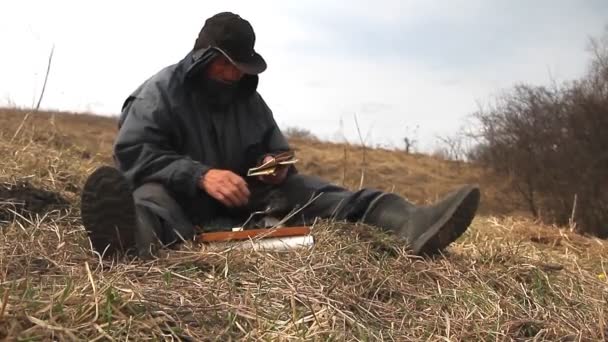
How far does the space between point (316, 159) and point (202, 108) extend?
10.9 m

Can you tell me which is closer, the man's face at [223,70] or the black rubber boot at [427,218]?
the black rubber boot at [427,218]

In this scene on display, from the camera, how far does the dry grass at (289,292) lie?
1530mm

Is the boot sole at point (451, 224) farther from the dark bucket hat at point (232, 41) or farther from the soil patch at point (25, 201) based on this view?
the soil patch at point (25, 201)

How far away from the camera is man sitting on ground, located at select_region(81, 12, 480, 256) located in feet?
8.18

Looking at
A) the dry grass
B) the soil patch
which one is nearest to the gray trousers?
the dry grass

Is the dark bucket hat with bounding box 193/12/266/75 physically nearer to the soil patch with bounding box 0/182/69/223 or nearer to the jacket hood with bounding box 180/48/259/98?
the jacket hood with bounding box 180/48/259/98

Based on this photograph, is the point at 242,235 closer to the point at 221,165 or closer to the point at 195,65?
the point at 221,165

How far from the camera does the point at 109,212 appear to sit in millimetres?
2100

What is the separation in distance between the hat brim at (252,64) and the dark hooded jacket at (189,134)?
0.10 m

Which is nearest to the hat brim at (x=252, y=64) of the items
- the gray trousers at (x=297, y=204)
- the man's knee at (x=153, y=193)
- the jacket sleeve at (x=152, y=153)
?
the jacket sleeve at (x=152, y=153)

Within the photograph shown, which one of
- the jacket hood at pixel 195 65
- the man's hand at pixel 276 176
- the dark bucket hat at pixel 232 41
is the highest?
the dark bucket hat at pixel 232 41

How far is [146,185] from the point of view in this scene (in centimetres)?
262

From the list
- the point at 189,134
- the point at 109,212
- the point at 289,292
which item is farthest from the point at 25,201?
the point at 289,292

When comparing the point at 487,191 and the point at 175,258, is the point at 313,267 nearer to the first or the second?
the point at 175,258
